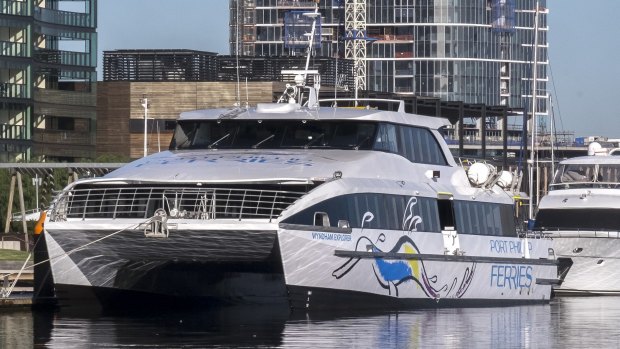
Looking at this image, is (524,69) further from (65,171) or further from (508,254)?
(508,254)

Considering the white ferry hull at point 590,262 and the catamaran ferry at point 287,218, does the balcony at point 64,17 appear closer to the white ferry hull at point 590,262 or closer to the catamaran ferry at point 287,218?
the white ferry hull at point 590,262

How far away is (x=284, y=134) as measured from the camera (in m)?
28.1

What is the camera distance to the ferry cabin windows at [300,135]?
2789cm

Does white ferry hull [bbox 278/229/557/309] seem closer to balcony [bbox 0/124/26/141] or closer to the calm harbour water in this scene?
the calm harbour water

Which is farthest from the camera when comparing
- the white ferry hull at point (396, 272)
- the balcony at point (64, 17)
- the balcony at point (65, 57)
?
the balcony at point (65, 57)

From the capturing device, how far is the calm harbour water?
2192 centimetres

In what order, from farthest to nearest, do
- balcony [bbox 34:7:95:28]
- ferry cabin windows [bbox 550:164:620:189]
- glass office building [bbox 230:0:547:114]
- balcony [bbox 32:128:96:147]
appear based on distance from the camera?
1. glass office building [bbox 230:0:547:114]
2. balcony [bbox 32:128:96:147]
3. balcony [bbox 34:7:95:28]
4. ferry cabin windows [bbox 550:164:620:189]

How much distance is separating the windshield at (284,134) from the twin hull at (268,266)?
75.6 inches

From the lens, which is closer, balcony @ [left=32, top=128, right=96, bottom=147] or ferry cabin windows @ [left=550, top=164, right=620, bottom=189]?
ferry cabin windows @ [left=550, top=164, right=620, bottom=189]

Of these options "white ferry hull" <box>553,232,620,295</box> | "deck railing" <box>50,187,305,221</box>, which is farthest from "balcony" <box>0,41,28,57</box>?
"deck railing" <box>50,187,305,221</box>

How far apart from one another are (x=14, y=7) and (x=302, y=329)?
177 feet

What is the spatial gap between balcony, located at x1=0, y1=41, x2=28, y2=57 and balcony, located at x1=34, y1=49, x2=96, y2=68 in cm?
214

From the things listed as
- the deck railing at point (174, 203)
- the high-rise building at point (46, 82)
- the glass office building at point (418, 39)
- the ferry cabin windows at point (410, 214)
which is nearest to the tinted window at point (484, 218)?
the ferry cabin windows at point (410, 214)

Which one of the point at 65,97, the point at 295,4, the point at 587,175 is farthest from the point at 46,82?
the point at 295,4
